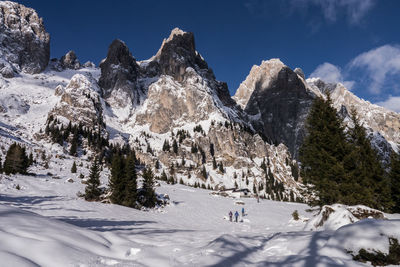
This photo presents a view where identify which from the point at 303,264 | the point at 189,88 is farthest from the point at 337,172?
the point at 189,88

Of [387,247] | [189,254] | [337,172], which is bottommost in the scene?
[189,254]

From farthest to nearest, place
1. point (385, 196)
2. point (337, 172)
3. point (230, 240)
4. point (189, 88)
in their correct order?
point (189, 88) < point (385, 196) < point (337, 172) < point (230, 240)

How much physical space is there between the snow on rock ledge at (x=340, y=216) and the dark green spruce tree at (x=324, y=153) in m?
4.74

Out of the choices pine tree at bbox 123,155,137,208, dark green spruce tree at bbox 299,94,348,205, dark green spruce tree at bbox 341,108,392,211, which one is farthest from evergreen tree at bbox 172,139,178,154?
dark green spruce tree at bbox 299,94,348,205

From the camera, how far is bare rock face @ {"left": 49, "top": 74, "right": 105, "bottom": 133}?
5655 inches

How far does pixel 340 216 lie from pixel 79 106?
167m

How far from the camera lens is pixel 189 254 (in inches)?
198

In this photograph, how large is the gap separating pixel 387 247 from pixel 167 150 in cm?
15363

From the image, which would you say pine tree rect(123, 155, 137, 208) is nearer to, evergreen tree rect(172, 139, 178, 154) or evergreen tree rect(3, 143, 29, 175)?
evergreen tree rect(3, 143, 29, 175)

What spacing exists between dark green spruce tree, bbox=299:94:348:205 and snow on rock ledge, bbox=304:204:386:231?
187 inches

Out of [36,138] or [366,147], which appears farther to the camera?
[36,138]

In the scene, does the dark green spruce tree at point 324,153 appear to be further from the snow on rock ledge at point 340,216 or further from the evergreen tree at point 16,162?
the evergreen tree at point 16,162

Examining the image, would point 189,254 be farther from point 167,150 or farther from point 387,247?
point 167,150

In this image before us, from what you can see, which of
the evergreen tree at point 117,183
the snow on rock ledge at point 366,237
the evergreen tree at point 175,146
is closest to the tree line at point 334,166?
the snow on rock ledge at point 366,237
